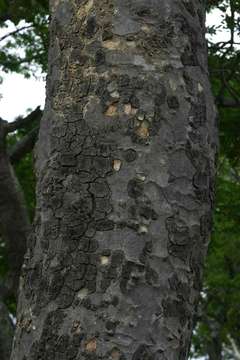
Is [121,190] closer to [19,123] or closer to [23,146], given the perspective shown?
[19,123]

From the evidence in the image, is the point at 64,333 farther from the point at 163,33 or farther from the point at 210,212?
the point at 163,33

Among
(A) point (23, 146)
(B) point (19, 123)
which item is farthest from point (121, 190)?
(A) point (23, 146)

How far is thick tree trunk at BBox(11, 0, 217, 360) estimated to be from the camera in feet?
7.06

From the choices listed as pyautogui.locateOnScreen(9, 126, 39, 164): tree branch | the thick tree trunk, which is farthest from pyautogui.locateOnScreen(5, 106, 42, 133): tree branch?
the thick tree trunk

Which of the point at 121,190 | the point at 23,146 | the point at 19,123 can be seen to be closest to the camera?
the point at 121,190

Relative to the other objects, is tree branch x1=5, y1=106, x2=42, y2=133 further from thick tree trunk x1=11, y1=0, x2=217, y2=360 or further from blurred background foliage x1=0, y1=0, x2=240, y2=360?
thick tree trunk x1=11, y1=0, x2=217, y2=360

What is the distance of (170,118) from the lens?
7.61 ft

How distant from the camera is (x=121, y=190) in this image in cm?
223

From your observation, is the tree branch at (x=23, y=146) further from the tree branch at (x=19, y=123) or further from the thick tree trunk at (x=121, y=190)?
the thick tree trunk at (x=121, y=190)

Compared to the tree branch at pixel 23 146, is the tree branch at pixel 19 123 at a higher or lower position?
higher

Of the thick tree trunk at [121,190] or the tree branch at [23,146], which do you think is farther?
the tree branch at [23,146]

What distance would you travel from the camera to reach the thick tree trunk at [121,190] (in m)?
2.15

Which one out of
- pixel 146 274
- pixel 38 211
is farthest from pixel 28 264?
pixel 146 274

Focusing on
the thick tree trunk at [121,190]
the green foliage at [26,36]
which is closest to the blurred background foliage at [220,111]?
the green foliage at [26,36]
